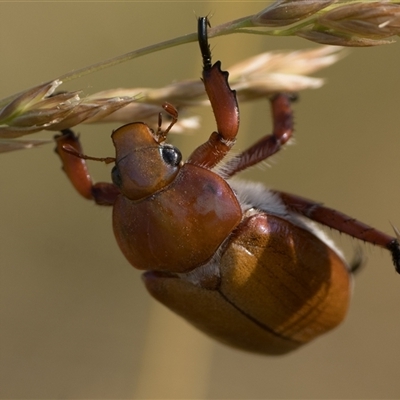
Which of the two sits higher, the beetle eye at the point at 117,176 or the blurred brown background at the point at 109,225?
the beetle eye at the point at 117,176

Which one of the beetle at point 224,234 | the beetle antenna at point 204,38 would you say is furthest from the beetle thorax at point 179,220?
the beetle antenna at point 204,38

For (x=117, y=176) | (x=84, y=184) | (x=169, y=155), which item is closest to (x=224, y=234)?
(x=169, y=155)

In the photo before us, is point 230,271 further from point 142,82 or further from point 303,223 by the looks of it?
point 142,82

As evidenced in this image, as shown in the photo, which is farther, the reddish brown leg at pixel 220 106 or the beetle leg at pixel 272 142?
the beetle leg at pixel 272 142

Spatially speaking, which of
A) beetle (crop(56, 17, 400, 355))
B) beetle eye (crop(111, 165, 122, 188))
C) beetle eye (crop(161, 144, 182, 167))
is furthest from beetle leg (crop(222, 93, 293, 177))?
beetle eye (crop(111, 165, 122, 188))

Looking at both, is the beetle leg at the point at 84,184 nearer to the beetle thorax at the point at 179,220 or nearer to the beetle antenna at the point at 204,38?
the beetle thorax at the point at 179,220

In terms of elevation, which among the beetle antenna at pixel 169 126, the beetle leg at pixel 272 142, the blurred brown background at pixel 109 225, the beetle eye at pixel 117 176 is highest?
the beetle antenna at pixel 169 126
